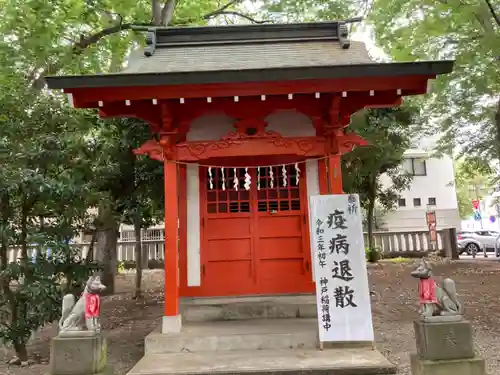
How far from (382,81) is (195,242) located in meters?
3.85

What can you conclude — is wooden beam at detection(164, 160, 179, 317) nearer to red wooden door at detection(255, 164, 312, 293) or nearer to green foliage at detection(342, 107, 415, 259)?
red wooden door at detection(255, 164, 312, 293)

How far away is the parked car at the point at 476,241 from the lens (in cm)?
2041

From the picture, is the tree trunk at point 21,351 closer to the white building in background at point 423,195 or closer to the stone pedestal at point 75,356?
the stone pedestal at point 75,356

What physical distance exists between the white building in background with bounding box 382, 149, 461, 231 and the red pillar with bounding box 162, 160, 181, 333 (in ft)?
80.1

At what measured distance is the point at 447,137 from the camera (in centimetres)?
→ 1480

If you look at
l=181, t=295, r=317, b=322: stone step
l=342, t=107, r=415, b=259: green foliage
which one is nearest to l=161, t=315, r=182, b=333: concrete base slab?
l=181, t=295, r=317, b=322: stone step

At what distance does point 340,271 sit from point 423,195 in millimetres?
25562

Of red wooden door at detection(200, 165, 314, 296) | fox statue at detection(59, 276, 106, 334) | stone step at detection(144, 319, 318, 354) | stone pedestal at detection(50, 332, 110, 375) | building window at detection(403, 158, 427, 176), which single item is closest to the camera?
stone pedestal at detection(50, 332, 110, 375)

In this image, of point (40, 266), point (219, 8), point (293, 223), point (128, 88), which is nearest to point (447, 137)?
point (219, 8)

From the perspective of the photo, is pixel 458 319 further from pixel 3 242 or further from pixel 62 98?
pixel 62 98

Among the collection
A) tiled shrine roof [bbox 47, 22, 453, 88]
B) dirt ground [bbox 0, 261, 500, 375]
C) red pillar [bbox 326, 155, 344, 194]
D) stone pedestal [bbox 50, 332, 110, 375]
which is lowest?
dirt ground [bbox 0, 261, 500, 375]

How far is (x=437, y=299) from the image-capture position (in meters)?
4.59

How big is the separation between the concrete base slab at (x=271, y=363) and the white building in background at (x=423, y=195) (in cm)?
2436

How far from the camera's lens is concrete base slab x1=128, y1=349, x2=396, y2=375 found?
4619mm
